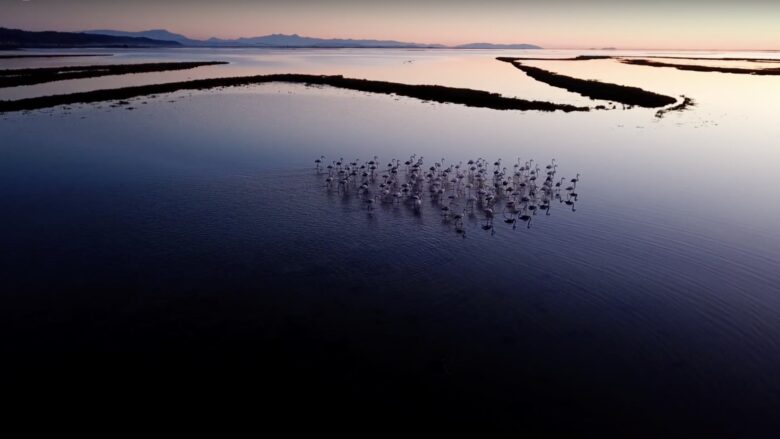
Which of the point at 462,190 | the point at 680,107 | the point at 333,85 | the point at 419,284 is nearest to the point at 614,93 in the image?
the point at 680,107

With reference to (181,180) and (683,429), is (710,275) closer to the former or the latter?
(683,429)

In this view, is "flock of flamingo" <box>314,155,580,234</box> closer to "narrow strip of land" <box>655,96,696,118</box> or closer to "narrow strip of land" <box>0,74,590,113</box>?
"narrow strip of land" <box>655,96,696,118</box>

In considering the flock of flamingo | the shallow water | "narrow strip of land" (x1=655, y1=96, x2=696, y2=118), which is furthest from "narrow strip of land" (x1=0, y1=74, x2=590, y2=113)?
the flock of flamingo

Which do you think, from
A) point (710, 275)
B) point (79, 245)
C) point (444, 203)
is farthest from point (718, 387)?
point (79, 245)

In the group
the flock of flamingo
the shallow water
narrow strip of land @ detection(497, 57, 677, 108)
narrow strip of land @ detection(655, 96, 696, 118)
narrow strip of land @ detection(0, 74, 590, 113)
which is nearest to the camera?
the shallow water

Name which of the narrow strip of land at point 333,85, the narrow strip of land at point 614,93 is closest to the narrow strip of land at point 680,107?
the narrow strip of land at point 614,93

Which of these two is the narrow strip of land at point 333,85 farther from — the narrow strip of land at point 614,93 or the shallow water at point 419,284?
the shallow water at point 419,284
